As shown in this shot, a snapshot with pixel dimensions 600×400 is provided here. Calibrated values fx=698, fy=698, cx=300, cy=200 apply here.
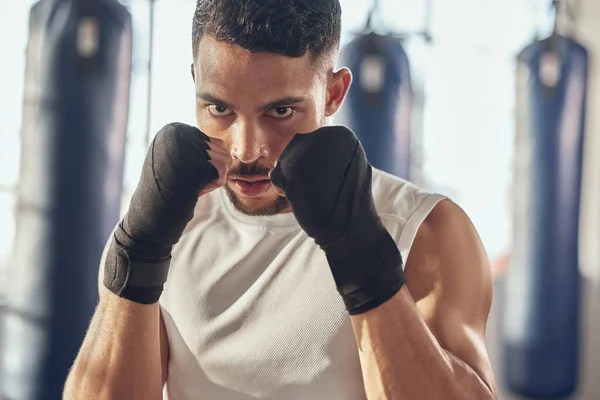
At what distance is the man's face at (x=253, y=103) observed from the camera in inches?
45.3

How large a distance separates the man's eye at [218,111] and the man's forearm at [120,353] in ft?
1.13

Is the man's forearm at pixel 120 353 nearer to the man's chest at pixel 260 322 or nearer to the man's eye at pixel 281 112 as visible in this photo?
the man's chest at pixel 260 322

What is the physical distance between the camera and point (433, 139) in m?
3.45

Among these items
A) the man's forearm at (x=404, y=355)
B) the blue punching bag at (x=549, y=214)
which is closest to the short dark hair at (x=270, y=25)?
the man's forearm at (x=404, y=355)

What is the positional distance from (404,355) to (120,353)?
1.60 ft

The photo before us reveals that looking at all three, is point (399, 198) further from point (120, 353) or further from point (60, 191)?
point (60, 191)

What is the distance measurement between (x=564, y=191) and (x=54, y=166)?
1.97 metres

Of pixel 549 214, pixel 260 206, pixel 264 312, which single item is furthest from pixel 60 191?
pixel 549 214

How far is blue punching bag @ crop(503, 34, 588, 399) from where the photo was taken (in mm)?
2844

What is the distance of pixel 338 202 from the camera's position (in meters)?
1.01

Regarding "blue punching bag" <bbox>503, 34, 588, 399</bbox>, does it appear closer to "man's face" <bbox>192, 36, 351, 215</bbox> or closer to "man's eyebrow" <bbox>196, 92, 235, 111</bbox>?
"man's face" <bbox>192, 36, 351, 215</bbox>

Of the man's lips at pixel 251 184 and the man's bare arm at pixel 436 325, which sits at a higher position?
the man's lips at pixel 251 184

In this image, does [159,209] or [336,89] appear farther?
[336,89]

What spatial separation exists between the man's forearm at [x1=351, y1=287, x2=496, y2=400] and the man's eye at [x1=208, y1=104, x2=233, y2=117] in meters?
0.41
